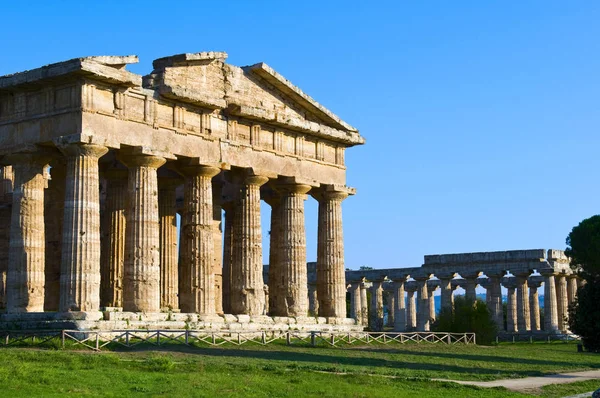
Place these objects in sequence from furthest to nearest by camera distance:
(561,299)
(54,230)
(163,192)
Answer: (561,299) < (163,192) < (54,230)

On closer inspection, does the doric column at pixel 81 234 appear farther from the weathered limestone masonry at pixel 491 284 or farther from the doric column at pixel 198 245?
the weathered limestone masonry at pixel 491 284

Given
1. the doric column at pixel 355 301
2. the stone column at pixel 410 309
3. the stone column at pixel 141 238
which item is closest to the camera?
the stone column at pixel 141 238

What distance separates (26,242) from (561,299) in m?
61.9

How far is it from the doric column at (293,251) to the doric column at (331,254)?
2.24 metres

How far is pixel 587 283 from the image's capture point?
62500mm

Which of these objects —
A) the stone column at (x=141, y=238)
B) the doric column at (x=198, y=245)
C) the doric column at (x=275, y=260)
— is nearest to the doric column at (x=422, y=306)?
the doric column at (x=275, y=260)

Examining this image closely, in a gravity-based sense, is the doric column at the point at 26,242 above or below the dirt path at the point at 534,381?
above

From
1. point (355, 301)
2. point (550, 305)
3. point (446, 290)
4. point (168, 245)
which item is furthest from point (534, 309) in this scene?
point (168, 245)

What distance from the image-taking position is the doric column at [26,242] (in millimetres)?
41656

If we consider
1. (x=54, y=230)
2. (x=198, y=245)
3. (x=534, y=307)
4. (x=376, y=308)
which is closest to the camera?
(x=198, y=245)

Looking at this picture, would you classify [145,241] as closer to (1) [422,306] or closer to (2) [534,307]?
(1) [422,306]

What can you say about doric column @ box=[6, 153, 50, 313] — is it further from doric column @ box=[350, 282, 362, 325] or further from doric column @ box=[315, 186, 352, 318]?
doric column @ box=[350, 282, 362, 325]

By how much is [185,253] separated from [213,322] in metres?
3.79

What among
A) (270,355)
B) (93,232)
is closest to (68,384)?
(270,355)
